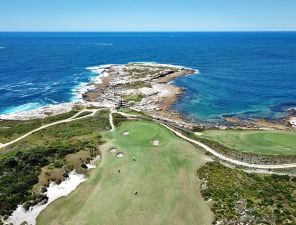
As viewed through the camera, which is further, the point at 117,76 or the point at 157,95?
the point at 117,76

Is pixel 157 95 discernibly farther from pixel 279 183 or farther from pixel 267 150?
pixel 279 183

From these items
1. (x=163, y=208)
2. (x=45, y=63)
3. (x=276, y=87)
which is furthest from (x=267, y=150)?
(x=45, y=63)

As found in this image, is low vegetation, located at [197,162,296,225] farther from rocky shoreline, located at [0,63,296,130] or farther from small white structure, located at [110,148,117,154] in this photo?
rocky shoreline, located at [0,63,296,130]

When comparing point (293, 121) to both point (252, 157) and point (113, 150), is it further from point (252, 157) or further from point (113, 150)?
point (113, 150)

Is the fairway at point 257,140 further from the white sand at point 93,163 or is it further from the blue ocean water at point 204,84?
the white sand at point 93,163

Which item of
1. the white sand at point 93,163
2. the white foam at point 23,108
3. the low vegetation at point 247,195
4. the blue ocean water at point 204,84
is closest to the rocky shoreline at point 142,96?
the blue ocean water at point 204,84

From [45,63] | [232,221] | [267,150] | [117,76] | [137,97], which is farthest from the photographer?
[45,63]
